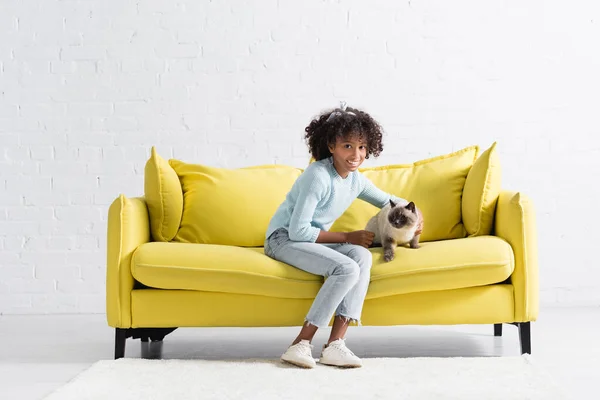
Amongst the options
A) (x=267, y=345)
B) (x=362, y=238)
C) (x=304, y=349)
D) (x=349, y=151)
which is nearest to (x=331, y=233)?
(x=362, y=238)

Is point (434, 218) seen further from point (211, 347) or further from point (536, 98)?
point (536, 98)

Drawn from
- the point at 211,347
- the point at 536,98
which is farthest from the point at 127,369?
the point at 536,98

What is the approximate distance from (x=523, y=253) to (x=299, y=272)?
87cm

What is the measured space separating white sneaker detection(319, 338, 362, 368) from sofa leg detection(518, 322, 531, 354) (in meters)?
0.68

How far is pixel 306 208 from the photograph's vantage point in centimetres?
312

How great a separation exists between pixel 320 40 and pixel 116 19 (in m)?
1.17

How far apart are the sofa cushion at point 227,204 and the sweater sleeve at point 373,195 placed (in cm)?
46

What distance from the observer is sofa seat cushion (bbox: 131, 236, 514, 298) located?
9.95ft

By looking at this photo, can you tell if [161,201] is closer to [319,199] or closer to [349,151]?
[319,199]

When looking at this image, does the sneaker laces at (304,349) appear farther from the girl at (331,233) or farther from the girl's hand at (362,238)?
the girl's hand at (362,238)

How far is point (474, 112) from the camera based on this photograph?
15.0ft

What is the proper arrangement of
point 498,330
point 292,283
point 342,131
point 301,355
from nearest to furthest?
point 301,355 < point 292,283 < point 342,131 < point 498,330

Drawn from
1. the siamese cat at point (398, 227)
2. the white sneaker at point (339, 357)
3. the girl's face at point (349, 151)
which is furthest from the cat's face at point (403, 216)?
the white sneaker at point (339, 357)

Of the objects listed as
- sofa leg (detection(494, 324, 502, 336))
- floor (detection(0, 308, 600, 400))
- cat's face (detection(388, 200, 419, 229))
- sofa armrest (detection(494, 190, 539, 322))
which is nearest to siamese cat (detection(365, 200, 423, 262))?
cat's face (detection(388, 200, 419, 229))
